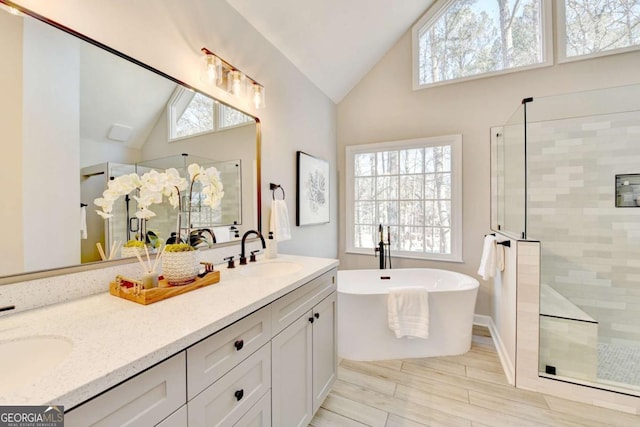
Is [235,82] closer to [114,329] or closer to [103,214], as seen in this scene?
[103,214]

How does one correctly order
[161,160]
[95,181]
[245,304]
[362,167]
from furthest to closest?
[362,167] → [161,160] → [95,181] → [245,304]

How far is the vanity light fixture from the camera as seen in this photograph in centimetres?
167

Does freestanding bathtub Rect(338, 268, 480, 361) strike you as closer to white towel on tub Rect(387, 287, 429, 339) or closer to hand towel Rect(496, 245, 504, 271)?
white towel on tub Rect(387, 287, 429, 339)

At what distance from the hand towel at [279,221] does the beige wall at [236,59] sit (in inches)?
2.4

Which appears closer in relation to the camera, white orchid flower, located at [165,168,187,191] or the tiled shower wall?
white orchid flower, located at [165,168,187,191]

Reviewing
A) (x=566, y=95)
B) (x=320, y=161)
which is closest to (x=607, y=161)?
(x=566, y=95)

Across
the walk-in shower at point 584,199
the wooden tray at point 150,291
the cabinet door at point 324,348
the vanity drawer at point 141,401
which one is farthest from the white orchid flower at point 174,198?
the walk-in shower at point 584,199

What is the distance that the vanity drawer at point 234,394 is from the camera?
0.83 meters

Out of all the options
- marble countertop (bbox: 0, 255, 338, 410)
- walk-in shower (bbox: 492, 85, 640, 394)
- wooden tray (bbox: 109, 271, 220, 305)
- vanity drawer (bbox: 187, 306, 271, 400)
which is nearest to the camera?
marble countertop (bbox: 0, 255, 338, 410)

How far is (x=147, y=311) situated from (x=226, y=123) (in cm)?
135

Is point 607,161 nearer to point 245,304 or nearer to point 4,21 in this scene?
point 245,304

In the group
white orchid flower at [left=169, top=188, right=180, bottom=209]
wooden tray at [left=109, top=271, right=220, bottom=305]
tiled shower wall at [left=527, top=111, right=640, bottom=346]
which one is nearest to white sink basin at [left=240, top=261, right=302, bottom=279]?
wooden tray at [left=109, top=271, right=220, bottom=305]

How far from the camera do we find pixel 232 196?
74.5 inches

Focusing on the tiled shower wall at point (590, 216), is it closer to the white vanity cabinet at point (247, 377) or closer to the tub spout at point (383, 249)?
the tub spout at point (383, 249)
